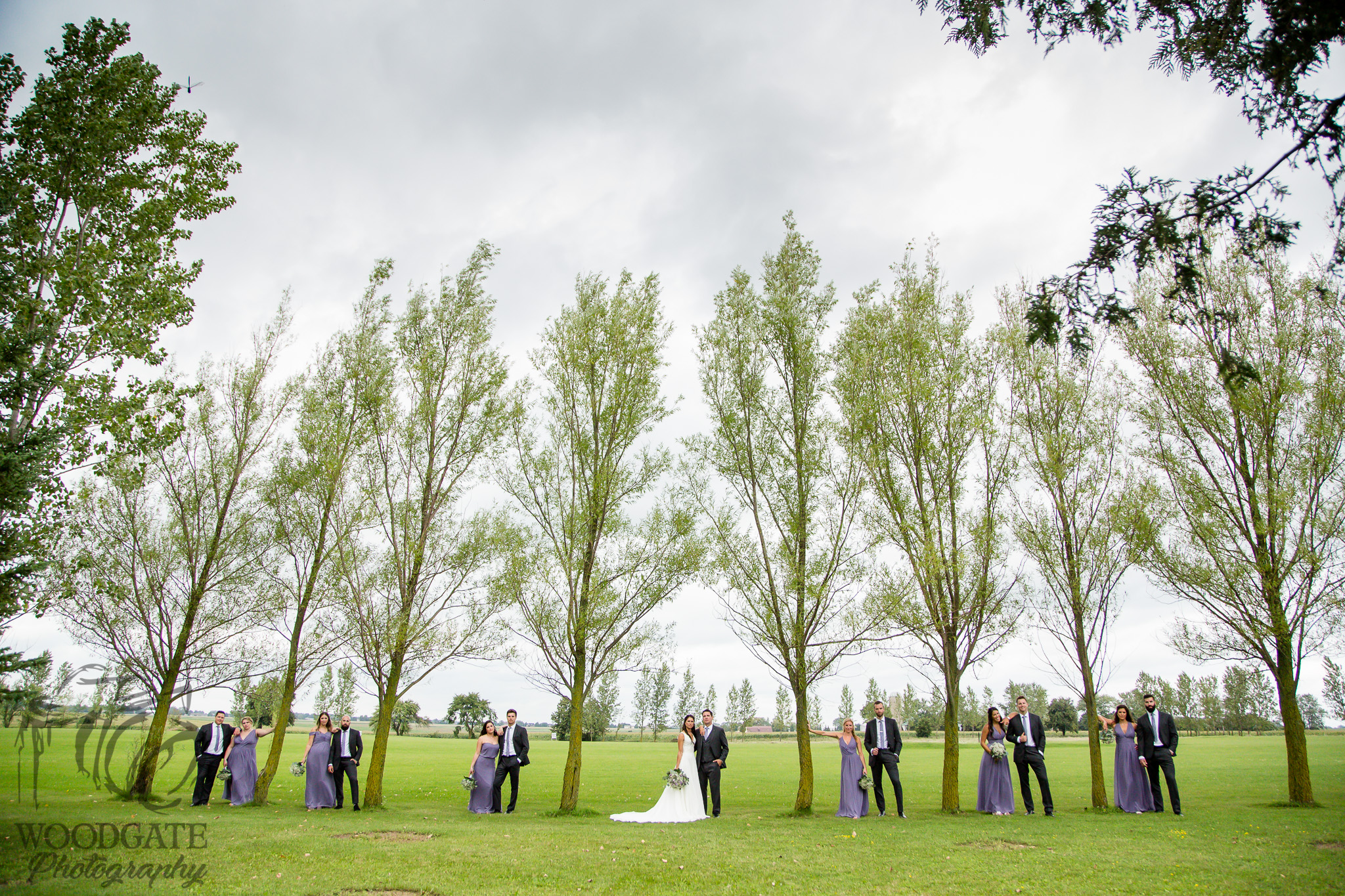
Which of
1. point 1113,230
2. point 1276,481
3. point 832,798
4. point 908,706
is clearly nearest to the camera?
point 1113,230

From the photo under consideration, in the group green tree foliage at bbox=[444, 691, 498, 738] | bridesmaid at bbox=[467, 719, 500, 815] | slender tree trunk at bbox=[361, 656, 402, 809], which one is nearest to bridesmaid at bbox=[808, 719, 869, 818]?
bridesmaid at bbox=[467, 719, 500, 815]

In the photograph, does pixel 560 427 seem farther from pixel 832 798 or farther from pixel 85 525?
pixel 832 798

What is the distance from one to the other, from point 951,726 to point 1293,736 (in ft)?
25.4

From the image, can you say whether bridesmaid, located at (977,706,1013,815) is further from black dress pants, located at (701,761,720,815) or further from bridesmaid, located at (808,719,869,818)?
black dress pants, located at (701,761,720,815)

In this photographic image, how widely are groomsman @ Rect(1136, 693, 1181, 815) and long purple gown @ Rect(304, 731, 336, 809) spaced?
63.4 ft

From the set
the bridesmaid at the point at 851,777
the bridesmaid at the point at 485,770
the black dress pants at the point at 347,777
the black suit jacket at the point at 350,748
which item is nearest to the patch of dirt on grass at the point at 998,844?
the bridesmaid at the point at 851,777

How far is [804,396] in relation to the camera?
736 inches

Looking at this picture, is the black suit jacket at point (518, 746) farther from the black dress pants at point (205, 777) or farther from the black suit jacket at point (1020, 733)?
the black suit jacket at point (1020, 733)

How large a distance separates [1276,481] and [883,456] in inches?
375

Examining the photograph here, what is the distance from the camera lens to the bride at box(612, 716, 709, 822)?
14930 mm

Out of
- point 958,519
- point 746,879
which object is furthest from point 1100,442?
point 746,879

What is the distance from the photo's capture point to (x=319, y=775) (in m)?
16.9

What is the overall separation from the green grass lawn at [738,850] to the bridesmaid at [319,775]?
0.55 meters

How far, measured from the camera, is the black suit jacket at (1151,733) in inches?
585
